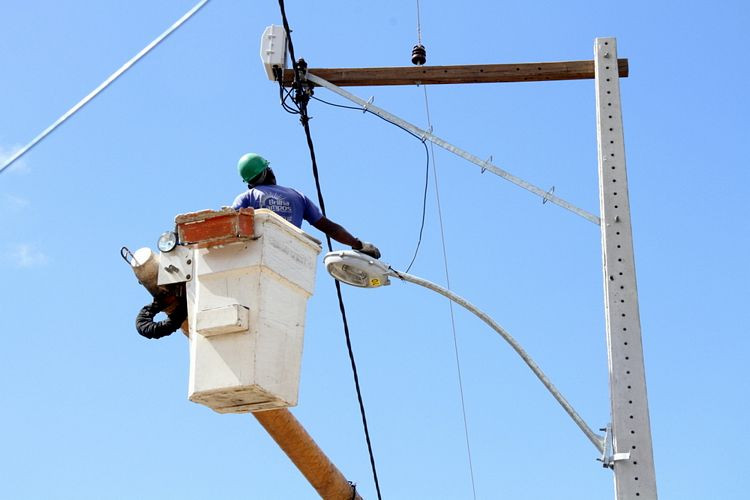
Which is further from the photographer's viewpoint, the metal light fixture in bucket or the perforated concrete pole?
the perforated concrete pole

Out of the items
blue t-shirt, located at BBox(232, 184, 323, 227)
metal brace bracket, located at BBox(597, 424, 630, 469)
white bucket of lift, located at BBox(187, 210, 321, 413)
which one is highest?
blue t-shirt, located at BBox(232, 184, 323, 227)

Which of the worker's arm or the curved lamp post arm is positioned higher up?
the worker's arm

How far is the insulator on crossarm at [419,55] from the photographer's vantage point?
838 centimetres

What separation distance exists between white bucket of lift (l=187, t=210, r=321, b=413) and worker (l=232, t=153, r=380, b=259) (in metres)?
0.70

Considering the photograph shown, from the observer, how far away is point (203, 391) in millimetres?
6172

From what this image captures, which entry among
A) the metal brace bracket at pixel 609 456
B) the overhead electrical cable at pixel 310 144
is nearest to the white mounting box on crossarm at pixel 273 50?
the overhead electrical cable at pixel 310 144

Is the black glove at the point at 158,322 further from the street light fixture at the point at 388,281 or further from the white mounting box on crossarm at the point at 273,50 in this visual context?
the white mounting box on crossarm at the point at 273,50

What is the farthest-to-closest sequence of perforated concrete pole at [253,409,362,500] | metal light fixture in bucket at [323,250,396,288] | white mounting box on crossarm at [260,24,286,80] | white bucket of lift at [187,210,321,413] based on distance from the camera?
white mounting box on crossarm at [260,24,286,80] → perforated concrete pole at [253,409,362,500] → metal light fixture in bucket at [323,250,396,288] → white bucket of lift at [187,210,321,413]

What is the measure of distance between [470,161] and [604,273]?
1.09 m

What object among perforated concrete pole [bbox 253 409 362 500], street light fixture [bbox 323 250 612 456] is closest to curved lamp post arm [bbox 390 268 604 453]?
street light fixture [bbox 323 250 612 456]

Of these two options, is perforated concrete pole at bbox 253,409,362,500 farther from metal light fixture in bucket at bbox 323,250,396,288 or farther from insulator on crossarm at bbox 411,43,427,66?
insulator on crossarm at bbox 411,43,427,66

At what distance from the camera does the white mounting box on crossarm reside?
326 inches

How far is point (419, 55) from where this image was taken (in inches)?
332

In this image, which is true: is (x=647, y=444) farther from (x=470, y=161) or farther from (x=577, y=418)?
(x=470, y=161)
